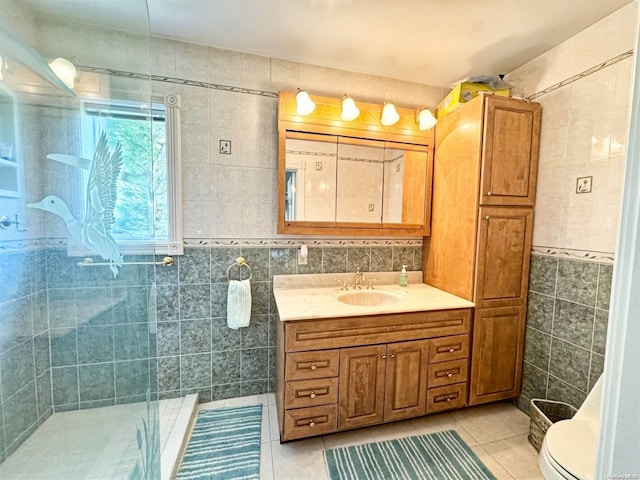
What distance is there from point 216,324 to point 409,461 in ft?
4.65

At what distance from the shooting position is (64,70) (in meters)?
0.95

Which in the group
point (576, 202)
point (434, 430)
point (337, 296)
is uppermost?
point (576, 202)

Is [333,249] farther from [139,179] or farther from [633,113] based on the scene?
[633,113]

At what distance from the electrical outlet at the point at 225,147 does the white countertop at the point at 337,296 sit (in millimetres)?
921

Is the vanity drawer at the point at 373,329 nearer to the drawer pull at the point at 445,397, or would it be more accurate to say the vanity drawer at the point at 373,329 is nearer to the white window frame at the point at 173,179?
the drawer pull at the point at 445,397

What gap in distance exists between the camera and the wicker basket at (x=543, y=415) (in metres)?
1.52

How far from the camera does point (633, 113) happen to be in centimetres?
45

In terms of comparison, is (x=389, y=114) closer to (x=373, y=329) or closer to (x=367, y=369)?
(x=373, y=329)

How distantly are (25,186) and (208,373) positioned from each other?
4.87 feet

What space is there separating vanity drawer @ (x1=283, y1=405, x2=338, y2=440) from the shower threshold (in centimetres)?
69

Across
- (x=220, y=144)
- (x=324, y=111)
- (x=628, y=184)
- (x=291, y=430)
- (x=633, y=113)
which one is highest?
(x=324, y=111)

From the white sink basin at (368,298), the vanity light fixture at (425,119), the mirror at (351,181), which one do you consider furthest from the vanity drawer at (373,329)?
the vanity light fixture at (425,119)

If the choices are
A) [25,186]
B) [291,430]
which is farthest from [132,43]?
[291,430]

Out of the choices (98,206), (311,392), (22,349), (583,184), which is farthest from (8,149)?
(583,184)
